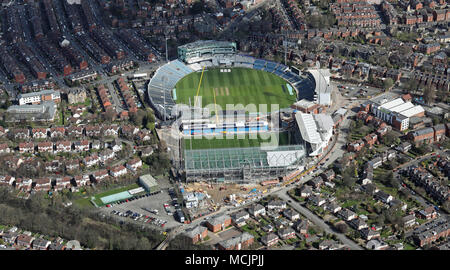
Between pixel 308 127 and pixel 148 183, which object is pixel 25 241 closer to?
pixel 148 183

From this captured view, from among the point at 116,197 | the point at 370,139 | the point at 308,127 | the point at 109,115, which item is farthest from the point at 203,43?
the point at 116,197

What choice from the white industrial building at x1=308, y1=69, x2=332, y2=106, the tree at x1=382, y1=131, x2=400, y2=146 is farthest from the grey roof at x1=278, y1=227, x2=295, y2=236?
the white industrial building at x1=308, y1=69, x2=332, y2=106

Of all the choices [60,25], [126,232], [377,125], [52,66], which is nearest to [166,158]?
[126,232]

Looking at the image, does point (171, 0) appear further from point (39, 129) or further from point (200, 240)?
point (200, 240)

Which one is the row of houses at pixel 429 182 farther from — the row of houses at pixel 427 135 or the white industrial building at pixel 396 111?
the white industrial building at pixel 396 111

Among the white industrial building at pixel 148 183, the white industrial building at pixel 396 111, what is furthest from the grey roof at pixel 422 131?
the white industrial building at pixel 148 183
